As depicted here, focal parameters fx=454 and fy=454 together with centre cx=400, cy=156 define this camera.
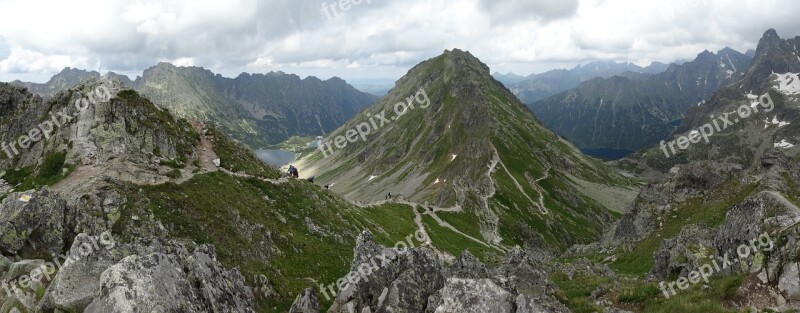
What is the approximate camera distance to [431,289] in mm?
22656

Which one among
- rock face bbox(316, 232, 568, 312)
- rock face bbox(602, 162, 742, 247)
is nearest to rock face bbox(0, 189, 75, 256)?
rock face bbox(316, 232, 568, 312)

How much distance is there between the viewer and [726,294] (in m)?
19.5

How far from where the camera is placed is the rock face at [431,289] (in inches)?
696

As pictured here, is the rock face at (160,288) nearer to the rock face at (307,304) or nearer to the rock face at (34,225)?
the rock face at (307,304)

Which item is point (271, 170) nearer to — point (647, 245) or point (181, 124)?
point (181, 124)

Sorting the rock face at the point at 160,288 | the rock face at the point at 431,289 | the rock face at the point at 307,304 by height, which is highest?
the rock face at the point at 160,288

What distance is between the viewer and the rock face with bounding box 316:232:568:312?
58.0ft

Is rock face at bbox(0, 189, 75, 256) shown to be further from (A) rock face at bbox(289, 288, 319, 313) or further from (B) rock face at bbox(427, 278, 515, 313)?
(B) rock face at bbox(427, 278, 515, 313)

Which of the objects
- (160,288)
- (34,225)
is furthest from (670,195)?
(34,225)

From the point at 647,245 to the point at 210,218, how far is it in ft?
191

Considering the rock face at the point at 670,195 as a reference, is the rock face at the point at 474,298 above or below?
above

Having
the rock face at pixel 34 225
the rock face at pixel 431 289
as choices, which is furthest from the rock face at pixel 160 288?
the rock face at pixel 34 225

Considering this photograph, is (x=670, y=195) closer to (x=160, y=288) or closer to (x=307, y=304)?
(x=307, y=304)

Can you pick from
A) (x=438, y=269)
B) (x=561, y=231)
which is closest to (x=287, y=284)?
(x=438, y=269)
